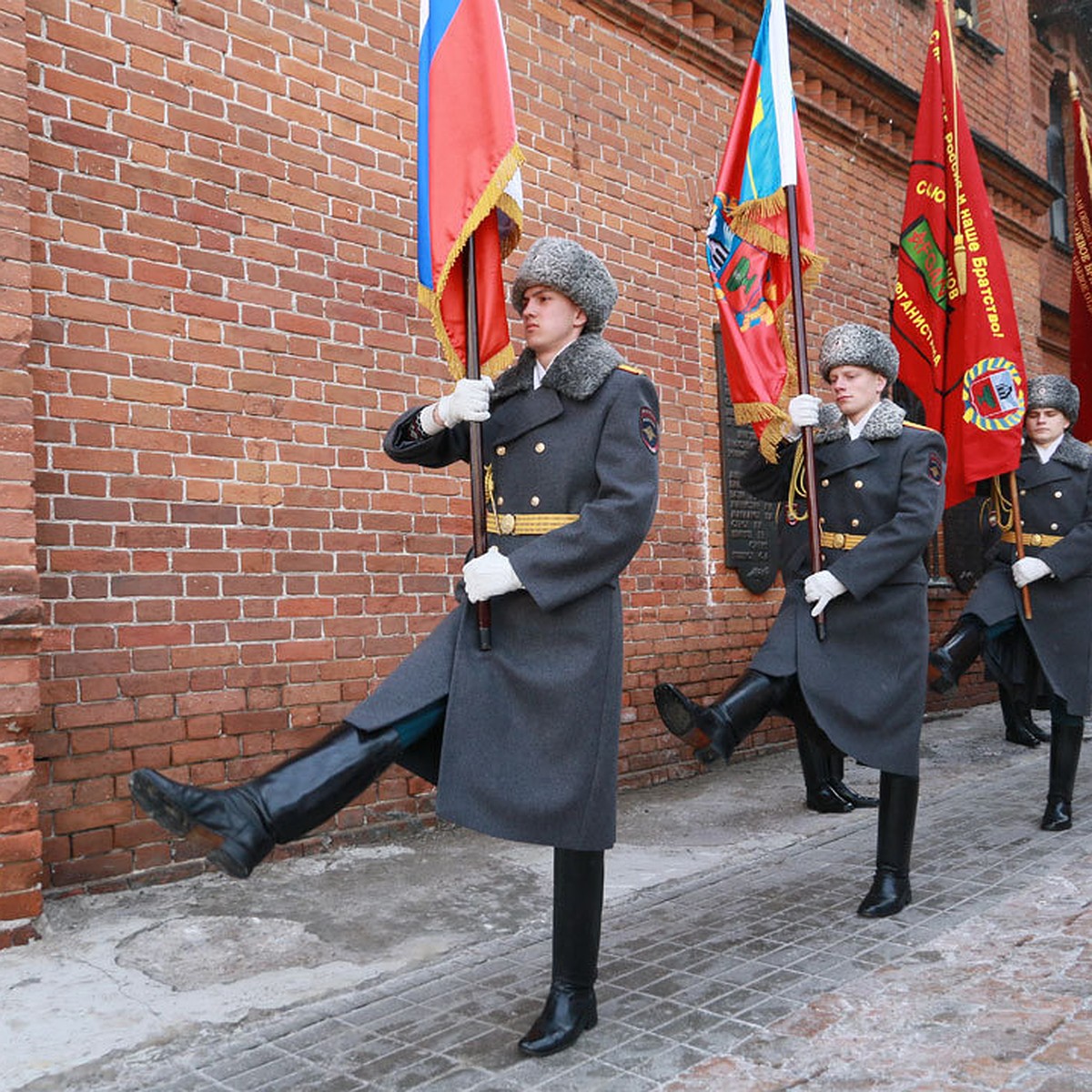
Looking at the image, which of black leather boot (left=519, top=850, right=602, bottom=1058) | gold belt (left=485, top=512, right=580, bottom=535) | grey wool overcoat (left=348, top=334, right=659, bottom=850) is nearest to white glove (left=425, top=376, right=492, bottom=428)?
grey wool overcoat (left=348, top=334, right=659, bottom=850)

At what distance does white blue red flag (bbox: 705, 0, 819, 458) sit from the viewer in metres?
4.45

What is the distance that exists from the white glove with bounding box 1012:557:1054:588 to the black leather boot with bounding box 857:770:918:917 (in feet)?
5.41

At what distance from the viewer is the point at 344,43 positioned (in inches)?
194

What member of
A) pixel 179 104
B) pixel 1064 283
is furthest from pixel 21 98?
pixel 1064 283

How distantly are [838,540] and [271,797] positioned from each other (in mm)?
2348

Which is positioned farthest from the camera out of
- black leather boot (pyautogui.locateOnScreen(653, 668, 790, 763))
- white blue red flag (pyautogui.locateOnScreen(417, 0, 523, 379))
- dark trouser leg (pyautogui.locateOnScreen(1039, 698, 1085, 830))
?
dark trouser leg (pyautogui.locateOnScreen(1039, 698, 1085, 830))

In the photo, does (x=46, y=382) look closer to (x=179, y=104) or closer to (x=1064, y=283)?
(x=179, y=104)

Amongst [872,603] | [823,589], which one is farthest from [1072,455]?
[823,589]

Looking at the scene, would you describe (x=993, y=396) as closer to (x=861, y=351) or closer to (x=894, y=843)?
(x=861, y=351)

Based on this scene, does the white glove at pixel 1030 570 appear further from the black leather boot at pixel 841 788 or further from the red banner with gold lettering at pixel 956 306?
the black leather boot at pixel 841 788

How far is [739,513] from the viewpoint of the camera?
272 inches

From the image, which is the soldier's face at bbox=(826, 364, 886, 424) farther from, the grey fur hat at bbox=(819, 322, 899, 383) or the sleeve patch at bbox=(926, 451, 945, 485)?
the sleeve patch at bbox=(926, 451, 945, 485)

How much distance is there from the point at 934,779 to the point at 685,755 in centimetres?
139

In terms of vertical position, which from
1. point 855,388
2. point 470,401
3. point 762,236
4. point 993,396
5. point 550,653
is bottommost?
point 550,653
